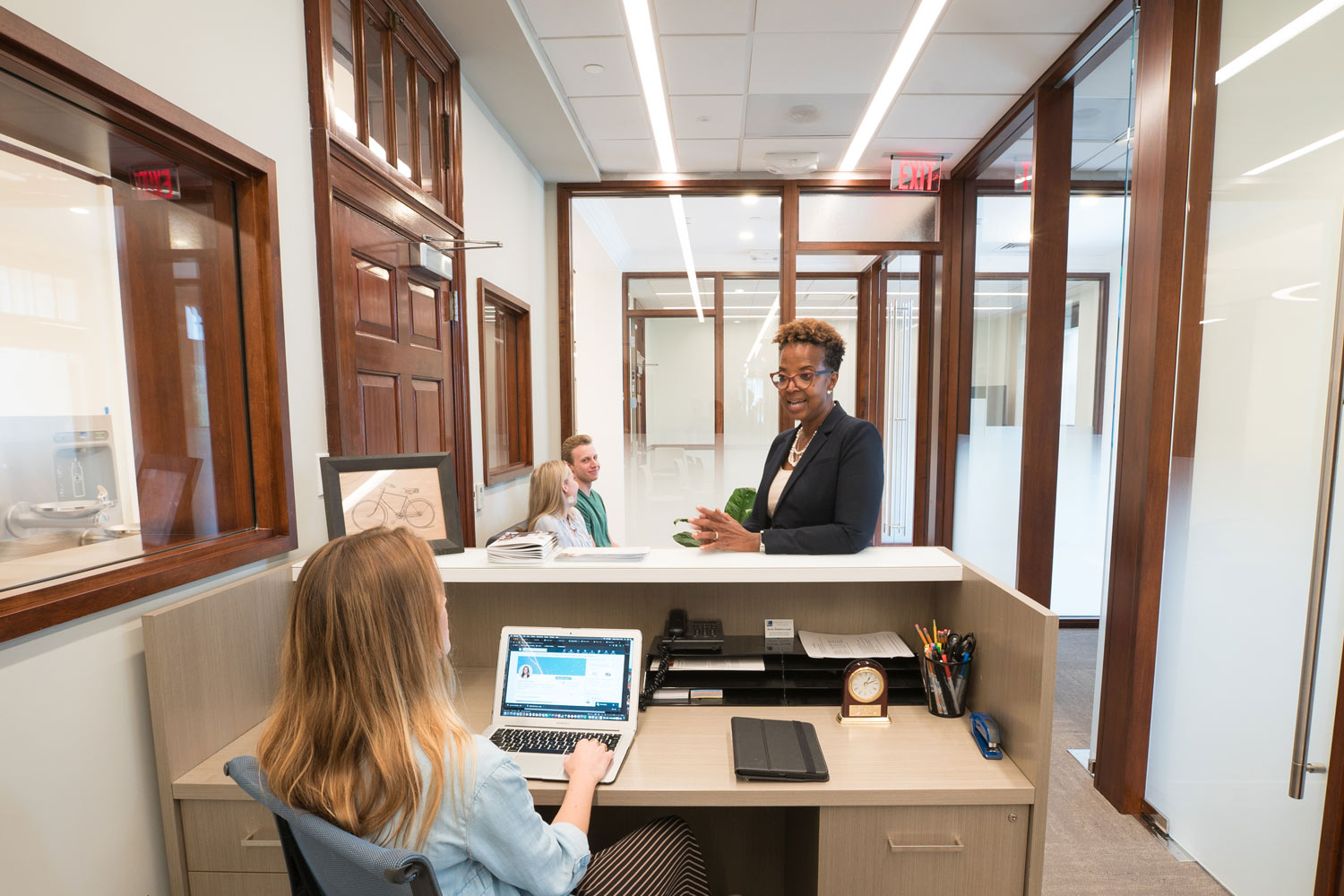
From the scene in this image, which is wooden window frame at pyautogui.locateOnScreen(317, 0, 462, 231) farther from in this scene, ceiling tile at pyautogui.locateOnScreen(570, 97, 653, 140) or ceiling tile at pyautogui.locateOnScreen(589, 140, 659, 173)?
ceiling tile at pyautogui.locateOnScreen(589, 140, 659, 173)

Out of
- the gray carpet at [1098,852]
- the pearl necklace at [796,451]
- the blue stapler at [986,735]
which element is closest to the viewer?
the blue stapler at [986,735]

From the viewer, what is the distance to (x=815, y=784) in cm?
131

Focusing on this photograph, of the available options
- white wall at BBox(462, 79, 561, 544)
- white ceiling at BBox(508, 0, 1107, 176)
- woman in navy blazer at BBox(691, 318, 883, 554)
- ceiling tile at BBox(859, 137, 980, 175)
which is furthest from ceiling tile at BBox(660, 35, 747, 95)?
woman in navy blazer at BBox(691, 318, 883, 554)

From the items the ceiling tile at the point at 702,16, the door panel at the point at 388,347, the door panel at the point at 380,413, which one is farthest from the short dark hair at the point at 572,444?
the ceiling tile at the point at 702,16

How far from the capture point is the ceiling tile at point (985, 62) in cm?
288

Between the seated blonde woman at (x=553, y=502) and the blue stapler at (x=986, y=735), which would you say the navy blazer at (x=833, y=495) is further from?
the seated blonde woman at (x=553, y=502)

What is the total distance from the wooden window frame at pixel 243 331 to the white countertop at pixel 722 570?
22 centimetres

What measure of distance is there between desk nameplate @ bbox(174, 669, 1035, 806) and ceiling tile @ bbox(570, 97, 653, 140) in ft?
10.4

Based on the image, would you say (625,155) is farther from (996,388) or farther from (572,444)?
(996,388)

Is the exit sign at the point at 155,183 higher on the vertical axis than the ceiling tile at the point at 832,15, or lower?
lower

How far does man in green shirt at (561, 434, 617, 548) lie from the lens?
353 cm

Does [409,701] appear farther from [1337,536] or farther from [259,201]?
[1337,536]

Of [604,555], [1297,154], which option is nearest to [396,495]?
[604,555]

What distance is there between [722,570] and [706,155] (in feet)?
11.4
